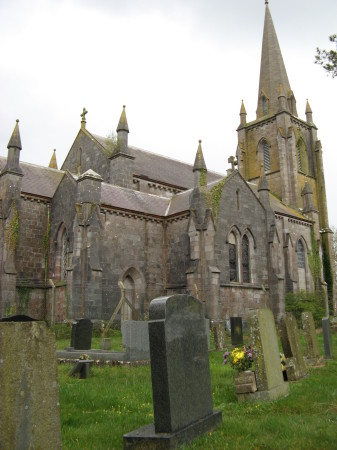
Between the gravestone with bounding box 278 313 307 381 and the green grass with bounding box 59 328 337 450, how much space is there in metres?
0.20

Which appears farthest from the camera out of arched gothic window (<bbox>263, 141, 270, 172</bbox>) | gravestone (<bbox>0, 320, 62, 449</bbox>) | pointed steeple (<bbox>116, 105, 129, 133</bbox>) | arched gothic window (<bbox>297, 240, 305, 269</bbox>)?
arched gothic window (<bbox>263, 141, 270, 172</bbox>)

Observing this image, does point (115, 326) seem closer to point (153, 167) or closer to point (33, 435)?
point (153, 167)

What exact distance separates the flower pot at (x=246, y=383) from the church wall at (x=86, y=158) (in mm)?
22048

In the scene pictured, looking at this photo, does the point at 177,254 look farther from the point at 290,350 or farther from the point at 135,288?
the point at 290,350

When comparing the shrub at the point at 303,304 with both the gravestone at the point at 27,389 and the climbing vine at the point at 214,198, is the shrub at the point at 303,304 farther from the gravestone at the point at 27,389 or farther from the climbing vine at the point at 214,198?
the gravestone at the point at 27,389

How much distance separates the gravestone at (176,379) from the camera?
4996mm

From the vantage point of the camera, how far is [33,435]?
→ 370 cm

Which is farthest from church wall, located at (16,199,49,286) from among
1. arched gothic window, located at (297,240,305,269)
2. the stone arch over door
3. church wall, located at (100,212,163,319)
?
arched gothic window, located at (297,240,305,269)

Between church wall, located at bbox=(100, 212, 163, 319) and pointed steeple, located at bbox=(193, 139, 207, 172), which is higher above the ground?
pointed steeple, located at bbox=(193, 139, 207, 172)

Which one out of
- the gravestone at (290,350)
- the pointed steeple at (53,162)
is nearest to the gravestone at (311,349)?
the gravestone at (290,350)

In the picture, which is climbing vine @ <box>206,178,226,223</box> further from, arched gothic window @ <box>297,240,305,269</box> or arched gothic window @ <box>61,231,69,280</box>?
arched gothic window @ <box>297,240,305,269</box>

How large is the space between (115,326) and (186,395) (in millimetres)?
17222

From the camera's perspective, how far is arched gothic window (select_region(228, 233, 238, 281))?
82.4 ft

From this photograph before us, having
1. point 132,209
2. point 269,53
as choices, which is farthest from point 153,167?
point 269,53
